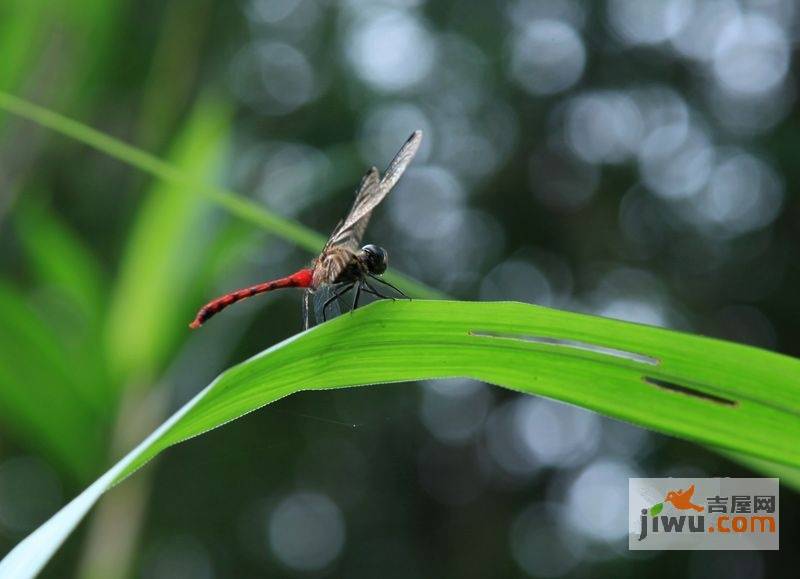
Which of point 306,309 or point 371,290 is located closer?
point 371,290

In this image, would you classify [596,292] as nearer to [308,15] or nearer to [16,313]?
[308,15]

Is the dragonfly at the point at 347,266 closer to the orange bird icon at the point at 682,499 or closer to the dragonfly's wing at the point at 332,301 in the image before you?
the dragonfly's wing at the point at 332,301

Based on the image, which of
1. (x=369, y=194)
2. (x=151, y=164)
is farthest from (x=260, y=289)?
(x=151, y=164)

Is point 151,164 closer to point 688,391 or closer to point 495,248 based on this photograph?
point 688,391
